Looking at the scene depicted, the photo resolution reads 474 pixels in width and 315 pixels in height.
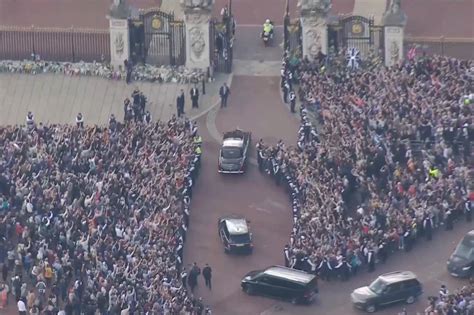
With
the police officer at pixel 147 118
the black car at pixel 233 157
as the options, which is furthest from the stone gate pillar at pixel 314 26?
the black car at pixel 233 157

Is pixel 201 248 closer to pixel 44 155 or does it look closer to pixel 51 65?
pixel 44 155

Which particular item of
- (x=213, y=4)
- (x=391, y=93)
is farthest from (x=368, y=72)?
(x=213, y=4)

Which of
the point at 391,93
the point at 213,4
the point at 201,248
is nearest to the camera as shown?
the point at 201,248

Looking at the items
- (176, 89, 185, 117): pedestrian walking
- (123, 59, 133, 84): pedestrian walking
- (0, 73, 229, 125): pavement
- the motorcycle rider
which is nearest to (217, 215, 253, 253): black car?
(176, 89, 185, 117): pedestrian walking

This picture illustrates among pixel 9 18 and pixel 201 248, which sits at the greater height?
pixel 9 18

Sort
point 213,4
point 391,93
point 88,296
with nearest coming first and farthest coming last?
point 88,296 → point 391,93 → point 213,4

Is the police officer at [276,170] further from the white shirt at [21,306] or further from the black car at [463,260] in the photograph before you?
the white shirt at [21,306]
